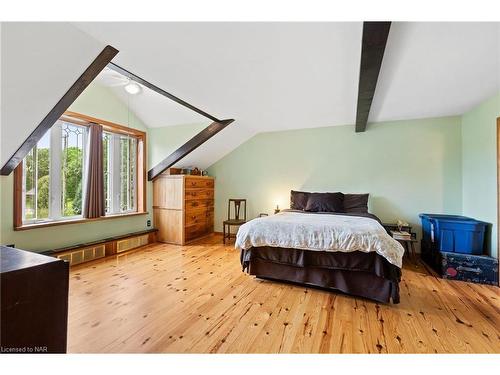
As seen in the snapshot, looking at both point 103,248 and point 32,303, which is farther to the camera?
point 103,248

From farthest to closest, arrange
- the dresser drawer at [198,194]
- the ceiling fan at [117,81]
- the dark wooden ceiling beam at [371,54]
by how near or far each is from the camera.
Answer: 1. the dresser drawer at [198,194]
2. the ceiling fan at [117,81]
3. the dark wooden ceiling beam at [371,54]

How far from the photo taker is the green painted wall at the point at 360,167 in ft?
11.6

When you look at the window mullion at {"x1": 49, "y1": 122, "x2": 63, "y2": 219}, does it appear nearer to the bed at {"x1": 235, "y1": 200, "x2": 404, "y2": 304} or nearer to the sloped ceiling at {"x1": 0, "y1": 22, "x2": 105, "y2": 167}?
the sloped ceiling at {"x1": 0, "y1": 22, "x2": 105, "y2": 167}

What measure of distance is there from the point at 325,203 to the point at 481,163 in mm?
1998

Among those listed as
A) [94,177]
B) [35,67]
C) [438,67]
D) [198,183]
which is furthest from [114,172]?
[438,67]

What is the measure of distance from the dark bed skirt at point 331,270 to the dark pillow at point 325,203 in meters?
1.45

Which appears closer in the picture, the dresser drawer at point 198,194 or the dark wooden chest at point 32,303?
the dark wooden chest at point 32,303

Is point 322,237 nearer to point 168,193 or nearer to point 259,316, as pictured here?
point 259,316

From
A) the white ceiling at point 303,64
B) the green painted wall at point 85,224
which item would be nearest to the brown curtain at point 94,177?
the green painted wall at point 85,224

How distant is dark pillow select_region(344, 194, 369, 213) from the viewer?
3.63 m

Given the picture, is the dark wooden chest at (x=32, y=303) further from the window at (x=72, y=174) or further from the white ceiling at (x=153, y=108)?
the white ceiling at (x=153, y=108)

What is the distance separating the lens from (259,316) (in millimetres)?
1879
